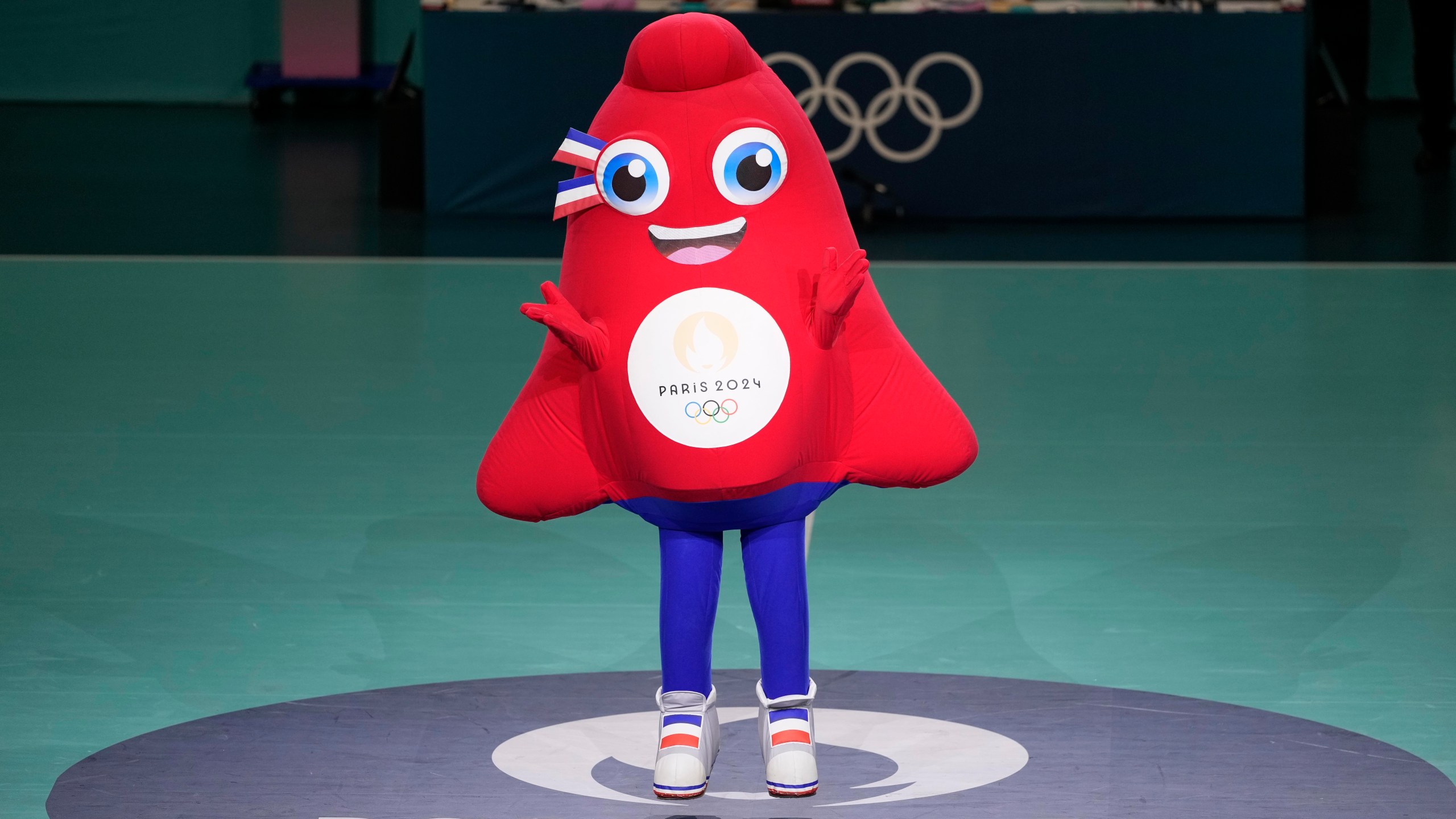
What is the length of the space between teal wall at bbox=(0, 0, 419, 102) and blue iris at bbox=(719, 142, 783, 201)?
60.2 ft

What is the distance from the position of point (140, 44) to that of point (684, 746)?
19.6 metres

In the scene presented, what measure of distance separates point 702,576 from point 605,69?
8.79 metres

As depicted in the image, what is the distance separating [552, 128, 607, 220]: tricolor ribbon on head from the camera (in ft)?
10.4

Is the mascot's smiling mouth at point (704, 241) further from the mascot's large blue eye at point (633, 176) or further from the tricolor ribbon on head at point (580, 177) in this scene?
the tricolor ribbon on head at point (580, 177)

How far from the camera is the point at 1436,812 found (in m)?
3.17

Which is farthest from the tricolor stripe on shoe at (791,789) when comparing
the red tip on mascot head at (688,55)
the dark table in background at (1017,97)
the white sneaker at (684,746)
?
the dark table in background at (1017,97)

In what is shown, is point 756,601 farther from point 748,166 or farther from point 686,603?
point 748,166

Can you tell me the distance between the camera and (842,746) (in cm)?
347

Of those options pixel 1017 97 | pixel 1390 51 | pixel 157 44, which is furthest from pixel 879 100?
pixel 157 44

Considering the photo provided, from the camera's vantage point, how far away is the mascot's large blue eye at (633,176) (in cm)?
311

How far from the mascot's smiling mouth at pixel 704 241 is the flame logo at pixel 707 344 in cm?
12

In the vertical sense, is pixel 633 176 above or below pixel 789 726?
above

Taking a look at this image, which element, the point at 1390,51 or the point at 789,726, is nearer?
the point at 789,726

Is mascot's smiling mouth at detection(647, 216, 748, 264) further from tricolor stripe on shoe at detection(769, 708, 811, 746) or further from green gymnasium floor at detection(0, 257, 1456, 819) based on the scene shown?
green gymnasium floor at detection(0, 257, 1456, 819)
